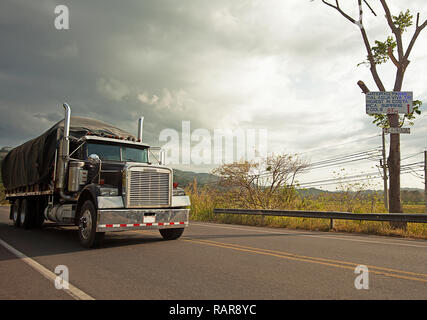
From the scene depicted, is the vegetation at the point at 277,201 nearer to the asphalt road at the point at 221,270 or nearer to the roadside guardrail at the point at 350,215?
the roadside guardrail at the point at 350,215

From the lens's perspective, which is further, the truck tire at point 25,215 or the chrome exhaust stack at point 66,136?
the truck tire at point 25,215

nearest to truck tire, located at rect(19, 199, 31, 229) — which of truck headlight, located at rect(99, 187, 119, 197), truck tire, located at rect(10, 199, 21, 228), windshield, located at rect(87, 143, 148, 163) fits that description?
truck tire, located at rect(10, 199, 21, 228)

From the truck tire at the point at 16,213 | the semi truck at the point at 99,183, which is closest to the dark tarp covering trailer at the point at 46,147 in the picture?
the semi truck at the point at 99,183

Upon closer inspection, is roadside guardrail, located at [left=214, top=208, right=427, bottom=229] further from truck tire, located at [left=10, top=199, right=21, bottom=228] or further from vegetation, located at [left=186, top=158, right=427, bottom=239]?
truck tire, located at [left=10, top=199, right=21, bottom=228]

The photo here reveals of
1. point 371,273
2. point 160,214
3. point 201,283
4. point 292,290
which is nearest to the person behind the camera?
point 292,290

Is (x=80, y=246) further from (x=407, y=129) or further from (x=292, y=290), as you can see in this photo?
(x=407, y=129)

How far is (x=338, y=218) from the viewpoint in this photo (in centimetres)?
1182

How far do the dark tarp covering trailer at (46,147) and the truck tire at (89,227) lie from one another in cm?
264

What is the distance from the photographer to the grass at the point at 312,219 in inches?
443

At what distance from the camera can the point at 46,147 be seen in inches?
431

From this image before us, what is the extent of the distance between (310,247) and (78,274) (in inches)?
201

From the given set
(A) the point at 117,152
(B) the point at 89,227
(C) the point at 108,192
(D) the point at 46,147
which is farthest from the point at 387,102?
(D) the point at 46,147
